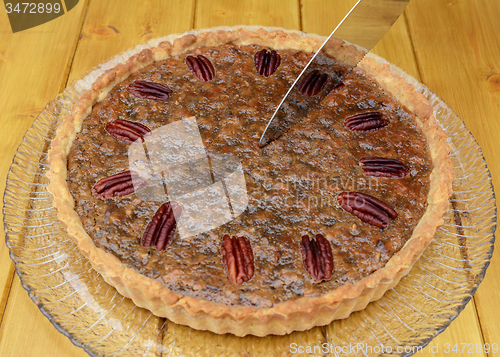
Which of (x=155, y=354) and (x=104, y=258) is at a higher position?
(x=104, y=258)

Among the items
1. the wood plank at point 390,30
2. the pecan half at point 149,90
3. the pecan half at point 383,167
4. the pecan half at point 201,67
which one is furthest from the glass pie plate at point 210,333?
the wood plank at point 390,30

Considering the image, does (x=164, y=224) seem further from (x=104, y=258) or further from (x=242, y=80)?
(x=242, y=80)

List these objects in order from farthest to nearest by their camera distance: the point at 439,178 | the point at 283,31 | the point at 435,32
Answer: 1. the point at 435,32
2. the point at 283,31
3. the point at 439,178

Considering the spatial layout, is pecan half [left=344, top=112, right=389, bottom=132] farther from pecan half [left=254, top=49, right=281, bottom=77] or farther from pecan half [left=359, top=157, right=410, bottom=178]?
Answer: pecan half [left=254, top=49, right=281, bottom=77]

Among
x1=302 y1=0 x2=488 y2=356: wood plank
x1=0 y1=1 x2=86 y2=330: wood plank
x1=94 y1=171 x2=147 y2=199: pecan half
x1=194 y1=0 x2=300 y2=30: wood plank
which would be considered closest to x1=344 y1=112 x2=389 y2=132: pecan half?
x1=302 y1=0 x2=488 y2=356: wood plank

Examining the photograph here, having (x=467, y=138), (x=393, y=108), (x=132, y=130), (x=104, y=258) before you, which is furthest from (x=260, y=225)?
(x=467, y=138)

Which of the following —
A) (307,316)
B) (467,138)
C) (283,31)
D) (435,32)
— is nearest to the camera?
(307,316)

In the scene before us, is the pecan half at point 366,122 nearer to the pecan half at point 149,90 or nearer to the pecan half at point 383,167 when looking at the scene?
the pecan half at point 383,167

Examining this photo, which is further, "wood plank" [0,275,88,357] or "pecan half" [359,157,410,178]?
"pecan half" [359,157,410,178]
